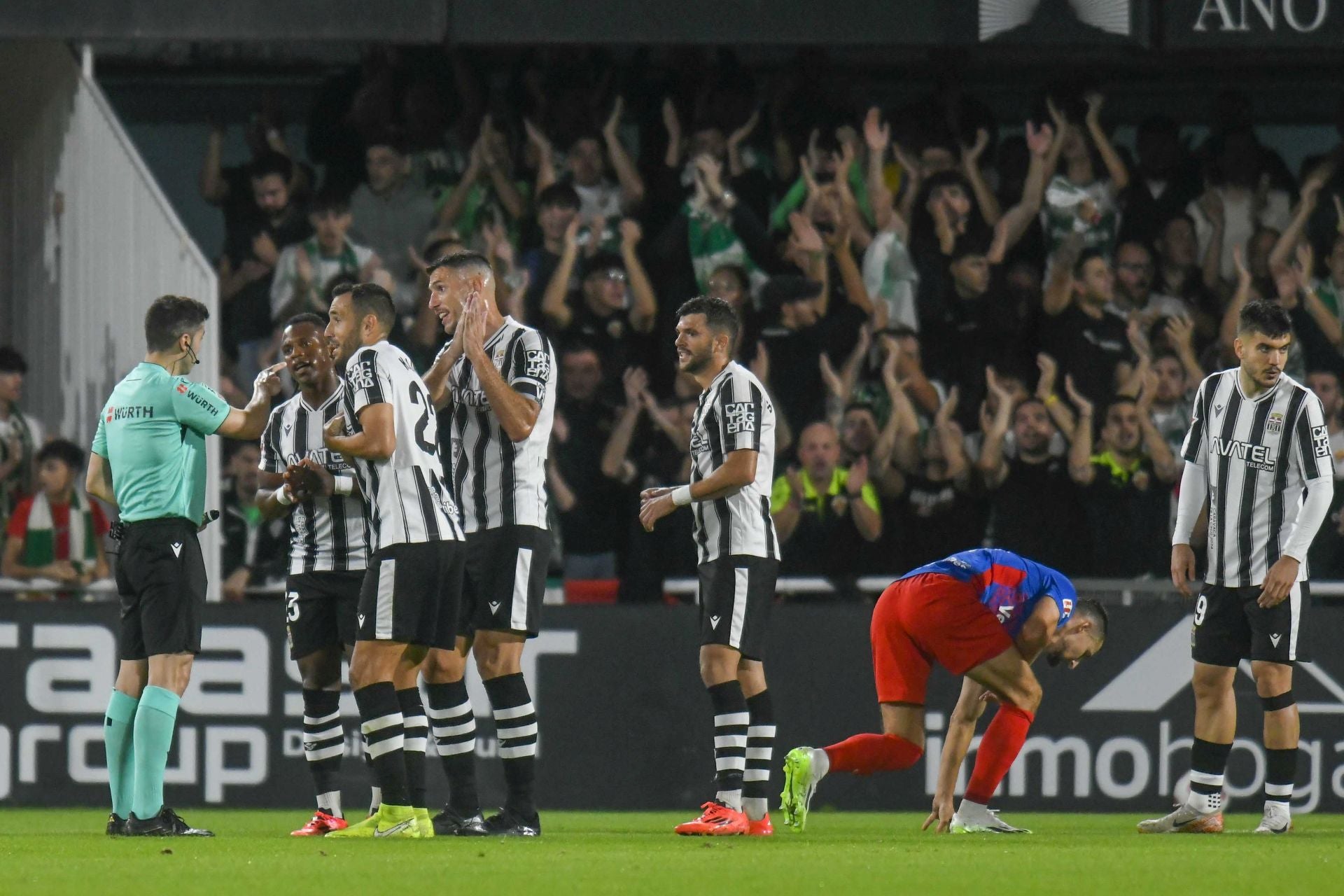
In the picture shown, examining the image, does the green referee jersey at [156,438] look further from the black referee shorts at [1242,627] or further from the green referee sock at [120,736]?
the black referee shorts at [1242,627]

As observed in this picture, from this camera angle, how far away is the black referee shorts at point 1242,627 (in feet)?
29.3

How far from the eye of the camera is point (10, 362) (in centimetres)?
1209

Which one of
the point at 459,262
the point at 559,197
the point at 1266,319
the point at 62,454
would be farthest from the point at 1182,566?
the point at 62,454

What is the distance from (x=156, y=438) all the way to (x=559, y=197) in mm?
5301

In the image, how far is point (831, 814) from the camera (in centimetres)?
1084

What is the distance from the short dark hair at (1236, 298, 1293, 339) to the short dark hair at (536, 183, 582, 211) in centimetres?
527

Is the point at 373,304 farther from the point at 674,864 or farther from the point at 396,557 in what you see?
the point at 674,864

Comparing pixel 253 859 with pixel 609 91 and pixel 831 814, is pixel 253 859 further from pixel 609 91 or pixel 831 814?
pixel 609 91

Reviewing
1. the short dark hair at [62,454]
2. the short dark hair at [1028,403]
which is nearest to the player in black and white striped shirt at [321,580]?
the short dark hair at [62,454]

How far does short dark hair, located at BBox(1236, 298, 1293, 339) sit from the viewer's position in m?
8.88

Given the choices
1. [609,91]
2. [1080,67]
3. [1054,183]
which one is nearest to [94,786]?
[609,91]

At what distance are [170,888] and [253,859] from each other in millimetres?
1087

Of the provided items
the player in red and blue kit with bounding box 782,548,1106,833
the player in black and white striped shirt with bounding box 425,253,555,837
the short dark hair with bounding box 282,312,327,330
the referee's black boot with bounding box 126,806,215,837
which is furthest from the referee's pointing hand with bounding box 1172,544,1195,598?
the referee's black boot with bounding box 126,806,215,837

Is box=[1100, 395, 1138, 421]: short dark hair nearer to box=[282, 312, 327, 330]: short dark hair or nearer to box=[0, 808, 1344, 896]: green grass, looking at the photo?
box=[0, 808, 1344, 896]: green grass
